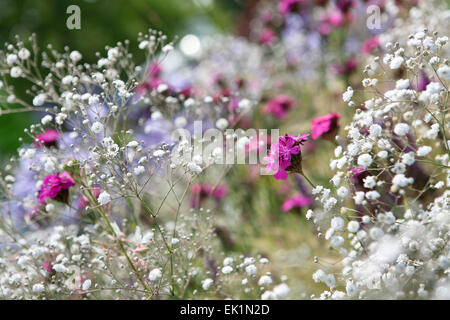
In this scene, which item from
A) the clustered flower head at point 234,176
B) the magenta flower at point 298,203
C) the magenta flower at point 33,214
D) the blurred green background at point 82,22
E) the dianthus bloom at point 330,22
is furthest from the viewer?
the blurred green background at point 82,22

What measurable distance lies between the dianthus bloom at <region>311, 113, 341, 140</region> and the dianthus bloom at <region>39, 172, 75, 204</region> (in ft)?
1.91

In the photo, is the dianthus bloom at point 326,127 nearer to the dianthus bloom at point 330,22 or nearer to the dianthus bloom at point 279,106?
the dianthus bloom at point 279,106

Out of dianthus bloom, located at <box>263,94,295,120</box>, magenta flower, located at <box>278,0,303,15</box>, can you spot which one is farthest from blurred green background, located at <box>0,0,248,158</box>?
dianthus bloom, located at <box>263,94,295,120</box>

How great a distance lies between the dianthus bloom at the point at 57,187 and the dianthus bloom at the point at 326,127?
58 centimetres

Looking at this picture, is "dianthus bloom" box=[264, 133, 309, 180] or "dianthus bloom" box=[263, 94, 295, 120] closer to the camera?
"dianthus bloom" box=[264, 133, 309, 180]

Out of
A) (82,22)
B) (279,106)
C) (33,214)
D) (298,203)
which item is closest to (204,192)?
(298,203)

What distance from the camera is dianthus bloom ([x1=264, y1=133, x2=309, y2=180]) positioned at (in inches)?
34.7

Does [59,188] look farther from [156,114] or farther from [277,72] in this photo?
[277,72]

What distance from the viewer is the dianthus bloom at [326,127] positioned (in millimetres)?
1042

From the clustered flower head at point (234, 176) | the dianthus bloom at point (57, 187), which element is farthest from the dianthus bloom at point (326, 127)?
the dianthus bloom at point (57, 187)

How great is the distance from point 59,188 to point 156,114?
40 centimetres

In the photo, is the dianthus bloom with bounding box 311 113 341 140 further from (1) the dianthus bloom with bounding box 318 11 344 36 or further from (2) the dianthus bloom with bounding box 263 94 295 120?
(1) the dianthus bloom with bounding box 318 11 344 36

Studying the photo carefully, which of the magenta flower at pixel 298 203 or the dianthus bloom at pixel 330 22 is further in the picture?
the dianthus bloom at pixel 330 22

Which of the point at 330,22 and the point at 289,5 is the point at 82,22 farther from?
the point at 330,22
